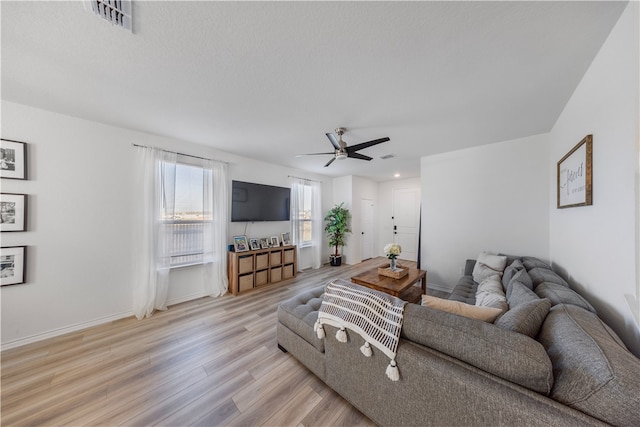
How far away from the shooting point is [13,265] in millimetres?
2094

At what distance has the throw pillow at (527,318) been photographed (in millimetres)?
1062

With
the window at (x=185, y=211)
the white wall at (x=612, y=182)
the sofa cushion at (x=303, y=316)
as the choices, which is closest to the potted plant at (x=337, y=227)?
the window at (x=185, y=211)

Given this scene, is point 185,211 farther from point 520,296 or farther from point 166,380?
point 520,296

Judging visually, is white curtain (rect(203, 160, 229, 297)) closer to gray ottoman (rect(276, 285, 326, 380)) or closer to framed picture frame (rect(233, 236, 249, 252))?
framed picture frame (rect(233, 236, 249, 252))

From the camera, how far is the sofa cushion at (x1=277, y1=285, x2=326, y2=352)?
1.68 metres

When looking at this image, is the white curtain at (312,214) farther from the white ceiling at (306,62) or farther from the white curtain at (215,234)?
the white ceiling at (306,62)

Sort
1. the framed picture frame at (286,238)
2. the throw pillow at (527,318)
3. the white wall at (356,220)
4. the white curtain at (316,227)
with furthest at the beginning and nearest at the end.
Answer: the white wall at (356,220) < the white curtain at (316,227) < the framed picture frame at (286,238) < the throw pillow at (527,318)

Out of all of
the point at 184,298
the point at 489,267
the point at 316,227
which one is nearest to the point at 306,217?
the point at 316,227

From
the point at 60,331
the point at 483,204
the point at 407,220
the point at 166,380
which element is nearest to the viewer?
the point at 166,380

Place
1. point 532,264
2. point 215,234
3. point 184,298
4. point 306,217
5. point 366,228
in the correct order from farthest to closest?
point 366,228
point 306,217
point 215,234
point 184,298
point 532,264

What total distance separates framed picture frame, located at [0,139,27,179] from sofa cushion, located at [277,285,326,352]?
300 cm

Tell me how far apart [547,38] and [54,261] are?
478 cm

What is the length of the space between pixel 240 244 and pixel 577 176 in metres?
4.26

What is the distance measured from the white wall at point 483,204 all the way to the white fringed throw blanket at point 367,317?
2906 millimetres
